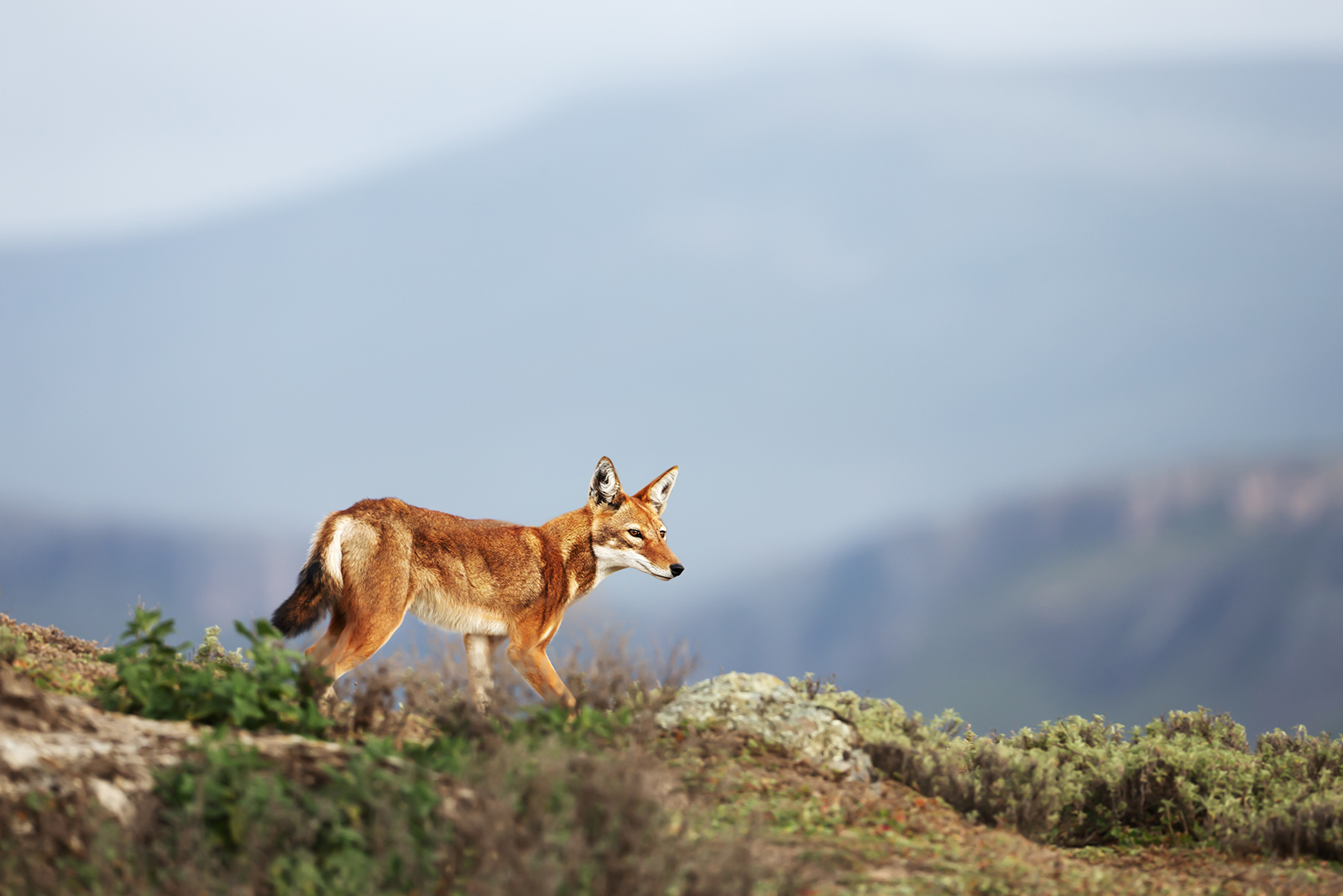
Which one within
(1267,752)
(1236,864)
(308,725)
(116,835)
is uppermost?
(1267,752)

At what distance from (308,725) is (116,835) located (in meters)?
1.52

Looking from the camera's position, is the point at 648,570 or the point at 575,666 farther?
→ the point at 648,570

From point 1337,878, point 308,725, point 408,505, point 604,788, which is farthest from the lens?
point 408,505

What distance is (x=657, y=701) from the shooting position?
773 centimetres

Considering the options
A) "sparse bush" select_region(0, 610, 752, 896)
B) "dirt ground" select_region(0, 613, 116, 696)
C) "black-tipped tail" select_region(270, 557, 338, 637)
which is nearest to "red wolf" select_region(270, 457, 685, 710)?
"black-tipped tail" select_region(270, 557, 338, 637)

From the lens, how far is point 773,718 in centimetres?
808

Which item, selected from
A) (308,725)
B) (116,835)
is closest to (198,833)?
(116,835)

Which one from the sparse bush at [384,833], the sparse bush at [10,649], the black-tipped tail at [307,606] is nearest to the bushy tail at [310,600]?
the black-tipped tail at [307,606]

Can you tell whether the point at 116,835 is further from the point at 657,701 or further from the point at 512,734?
the point at 657,701

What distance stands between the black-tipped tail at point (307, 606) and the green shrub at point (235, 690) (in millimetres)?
2534

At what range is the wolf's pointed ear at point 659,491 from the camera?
435 inches

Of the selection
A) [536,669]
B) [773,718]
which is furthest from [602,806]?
[536,669]

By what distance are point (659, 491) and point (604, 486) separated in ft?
2.08

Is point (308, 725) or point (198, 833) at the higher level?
point (308, 725)
